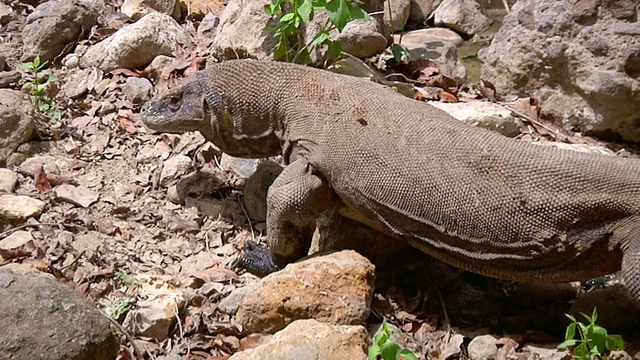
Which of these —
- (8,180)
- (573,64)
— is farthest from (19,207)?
(573,64)

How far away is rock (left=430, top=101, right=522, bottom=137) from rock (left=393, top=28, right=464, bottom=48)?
1.53 meters

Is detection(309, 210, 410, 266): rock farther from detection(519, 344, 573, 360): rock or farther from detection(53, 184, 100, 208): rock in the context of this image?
detection(53, 184, 100, 208): rock

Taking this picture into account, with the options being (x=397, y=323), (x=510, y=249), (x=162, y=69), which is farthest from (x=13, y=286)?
(x=162, y=69)

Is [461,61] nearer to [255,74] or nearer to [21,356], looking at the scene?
[255,74]

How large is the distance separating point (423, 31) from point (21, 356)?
16.4ft

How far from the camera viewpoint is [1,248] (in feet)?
14.3

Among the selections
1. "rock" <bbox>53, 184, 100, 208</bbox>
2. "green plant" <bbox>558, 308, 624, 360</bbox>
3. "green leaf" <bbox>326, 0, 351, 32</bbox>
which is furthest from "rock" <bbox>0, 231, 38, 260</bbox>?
"green plant" <bbox>558, 308, 624, 360</bbox>

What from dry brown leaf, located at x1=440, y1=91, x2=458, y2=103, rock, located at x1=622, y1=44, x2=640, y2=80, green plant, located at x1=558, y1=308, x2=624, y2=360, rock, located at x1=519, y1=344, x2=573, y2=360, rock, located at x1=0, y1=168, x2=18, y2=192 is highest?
rock, located at x1=622, y1=44, x2=640, y2=80

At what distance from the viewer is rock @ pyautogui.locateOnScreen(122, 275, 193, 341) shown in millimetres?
3941

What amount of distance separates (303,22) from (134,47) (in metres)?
1.54

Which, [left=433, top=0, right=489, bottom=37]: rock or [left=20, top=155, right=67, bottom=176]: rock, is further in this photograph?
[left=433, top=0, right=489, bottom=37]: rock

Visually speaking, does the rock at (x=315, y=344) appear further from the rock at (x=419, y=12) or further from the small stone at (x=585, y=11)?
the rock at (x=419, y=12)

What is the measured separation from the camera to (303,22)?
5.67 metres

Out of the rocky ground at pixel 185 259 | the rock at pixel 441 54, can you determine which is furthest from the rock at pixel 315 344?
the rock at pixel 441 54
